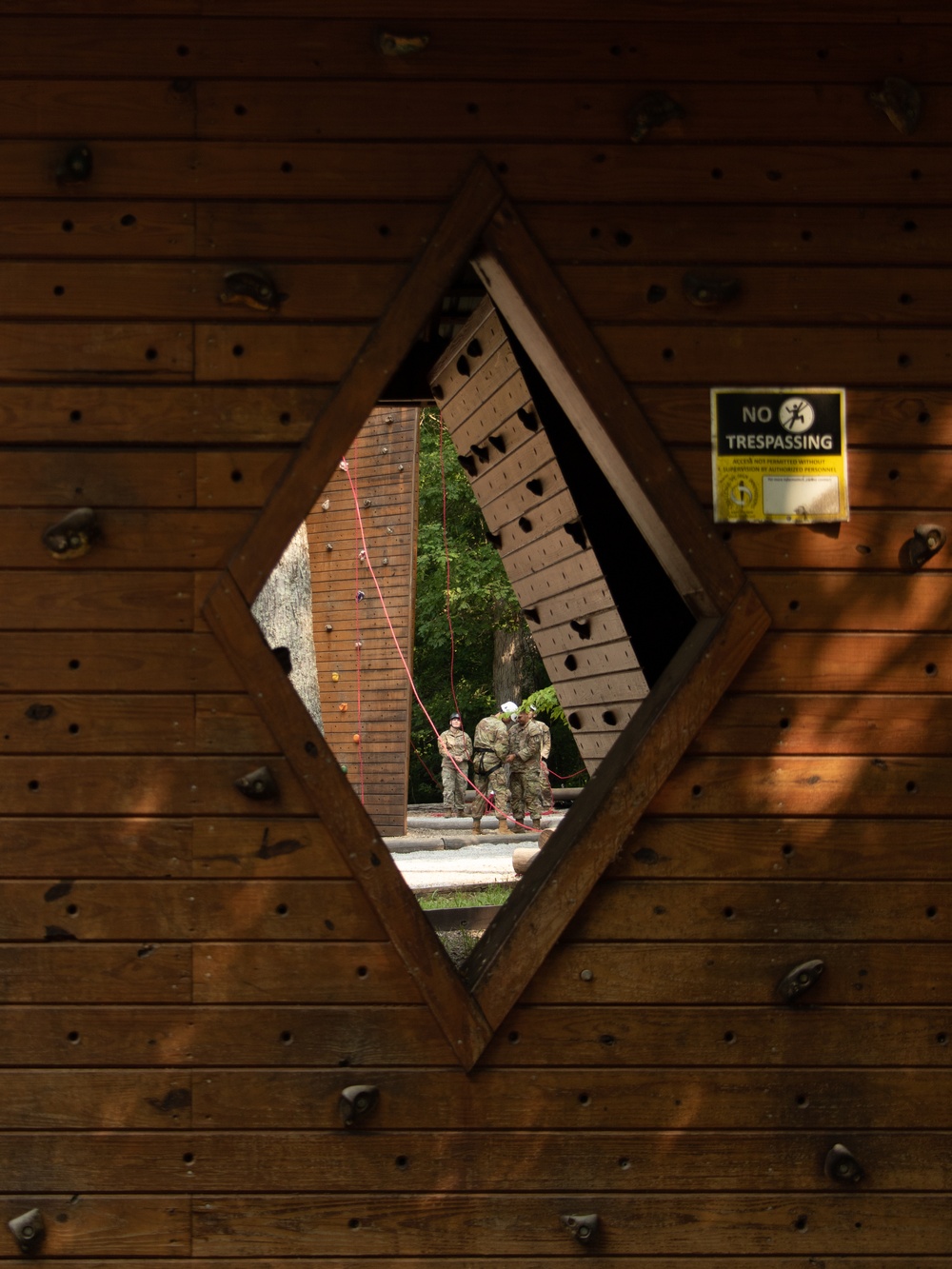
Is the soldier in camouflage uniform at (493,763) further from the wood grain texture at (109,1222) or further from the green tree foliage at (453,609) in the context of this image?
the wood grain texture at (109,1222)

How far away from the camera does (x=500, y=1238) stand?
9.91ft

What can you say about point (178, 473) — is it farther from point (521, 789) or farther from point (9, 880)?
point (521, 789)

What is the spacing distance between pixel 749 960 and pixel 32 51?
113 inches

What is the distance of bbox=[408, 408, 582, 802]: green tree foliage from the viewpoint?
2492 cm

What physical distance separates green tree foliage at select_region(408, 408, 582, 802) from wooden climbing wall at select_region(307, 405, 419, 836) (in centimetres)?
1142

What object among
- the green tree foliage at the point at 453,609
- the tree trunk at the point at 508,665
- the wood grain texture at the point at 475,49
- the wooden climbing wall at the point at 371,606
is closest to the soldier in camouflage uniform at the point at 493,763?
the wooden climbing wall at the point at 371,606

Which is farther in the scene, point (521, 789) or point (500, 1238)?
point (521, 789)

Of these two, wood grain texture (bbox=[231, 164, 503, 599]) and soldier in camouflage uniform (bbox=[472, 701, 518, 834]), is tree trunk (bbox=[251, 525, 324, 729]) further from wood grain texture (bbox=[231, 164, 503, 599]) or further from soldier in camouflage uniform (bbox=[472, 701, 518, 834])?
soldier in camouflage uniform (bbox=[472, 701, 518, 834])

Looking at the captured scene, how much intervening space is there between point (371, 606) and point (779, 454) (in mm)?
9490

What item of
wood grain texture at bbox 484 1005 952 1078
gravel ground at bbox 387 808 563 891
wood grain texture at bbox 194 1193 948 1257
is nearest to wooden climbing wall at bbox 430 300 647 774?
wood grain texture at bbox 484 1005 952 1078

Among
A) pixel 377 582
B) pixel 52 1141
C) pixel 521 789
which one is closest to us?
pixel 52 1141

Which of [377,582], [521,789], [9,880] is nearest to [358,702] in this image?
[377,582]

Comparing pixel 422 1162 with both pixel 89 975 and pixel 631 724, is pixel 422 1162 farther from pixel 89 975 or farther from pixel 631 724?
pixel 631 724

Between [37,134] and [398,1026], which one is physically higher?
[37,134]
